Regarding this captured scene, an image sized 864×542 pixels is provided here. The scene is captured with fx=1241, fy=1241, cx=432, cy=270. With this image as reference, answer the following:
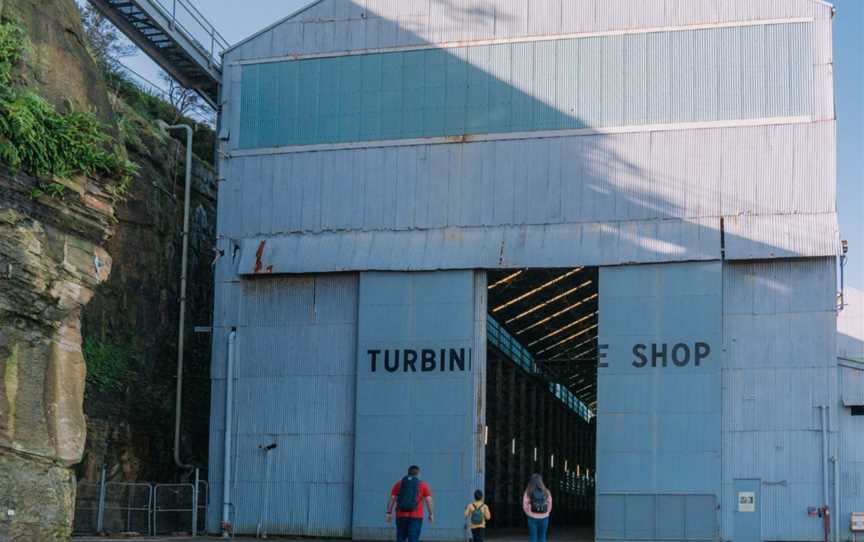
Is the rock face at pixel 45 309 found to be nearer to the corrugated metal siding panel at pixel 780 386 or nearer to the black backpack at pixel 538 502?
the black backpack at pixel 538 502

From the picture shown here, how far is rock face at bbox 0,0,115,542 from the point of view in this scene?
16578mm

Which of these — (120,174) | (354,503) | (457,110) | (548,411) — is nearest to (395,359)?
(354,503)

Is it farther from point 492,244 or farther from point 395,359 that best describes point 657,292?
point 395,359

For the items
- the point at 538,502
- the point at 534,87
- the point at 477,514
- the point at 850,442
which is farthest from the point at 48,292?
the point at 850,442

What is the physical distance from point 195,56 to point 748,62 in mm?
15824

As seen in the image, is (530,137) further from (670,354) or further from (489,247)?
(670,354)

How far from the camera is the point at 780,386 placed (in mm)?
30641

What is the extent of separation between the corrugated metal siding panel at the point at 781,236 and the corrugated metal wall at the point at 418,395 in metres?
6.91

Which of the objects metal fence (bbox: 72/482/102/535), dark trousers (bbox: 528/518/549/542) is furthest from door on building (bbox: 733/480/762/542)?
metal fence (bbox: 72/482/102/535)

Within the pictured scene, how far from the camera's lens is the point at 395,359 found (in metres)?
33.0

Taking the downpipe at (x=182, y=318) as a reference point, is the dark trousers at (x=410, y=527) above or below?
below

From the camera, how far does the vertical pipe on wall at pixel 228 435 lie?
33562 mm

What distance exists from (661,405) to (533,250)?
5.19m

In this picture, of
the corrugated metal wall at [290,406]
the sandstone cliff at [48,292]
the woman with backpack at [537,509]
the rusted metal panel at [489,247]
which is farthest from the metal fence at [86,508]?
the woman with backpack at [537,509]
